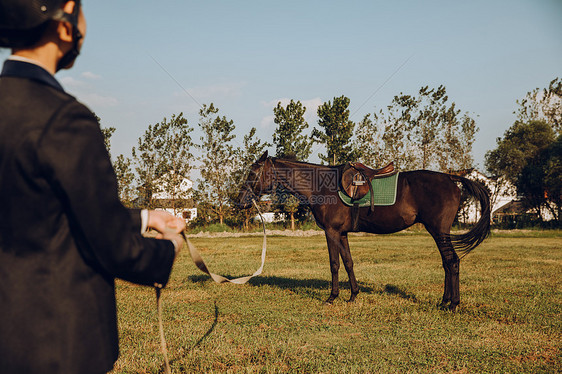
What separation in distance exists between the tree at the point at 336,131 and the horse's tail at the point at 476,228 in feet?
82.3

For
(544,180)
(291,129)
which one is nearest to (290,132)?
(291,129)

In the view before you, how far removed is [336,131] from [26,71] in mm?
33518

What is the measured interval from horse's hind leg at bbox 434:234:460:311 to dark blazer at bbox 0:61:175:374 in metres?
7.23

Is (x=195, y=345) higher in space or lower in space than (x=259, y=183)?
lower

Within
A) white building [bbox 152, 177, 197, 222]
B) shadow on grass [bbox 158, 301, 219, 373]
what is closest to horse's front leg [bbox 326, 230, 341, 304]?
shadow on grass [bbox 158, 301, 219, 373]

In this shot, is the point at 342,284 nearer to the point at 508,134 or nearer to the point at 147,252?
the point at 147,252

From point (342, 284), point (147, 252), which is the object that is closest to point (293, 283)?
point (342, 284)

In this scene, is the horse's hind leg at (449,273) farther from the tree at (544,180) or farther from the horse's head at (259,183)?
the tree at (544,180)

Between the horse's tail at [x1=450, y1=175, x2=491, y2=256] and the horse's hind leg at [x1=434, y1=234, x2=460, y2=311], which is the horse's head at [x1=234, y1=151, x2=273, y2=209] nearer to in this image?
A: the horse's hind leg at [x1=434, y1=234, x2=460, y2=311]

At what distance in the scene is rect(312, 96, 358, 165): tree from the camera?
33250mm

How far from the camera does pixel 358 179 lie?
7.86 m

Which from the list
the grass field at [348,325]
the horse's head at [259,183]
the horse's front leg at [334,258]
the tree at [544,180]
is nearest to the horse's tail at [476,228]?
the grass field at [348,325]

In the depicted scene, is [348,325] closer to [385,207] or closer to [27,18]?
[385,207]

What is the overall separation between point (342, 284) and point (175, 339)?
5.33 m
